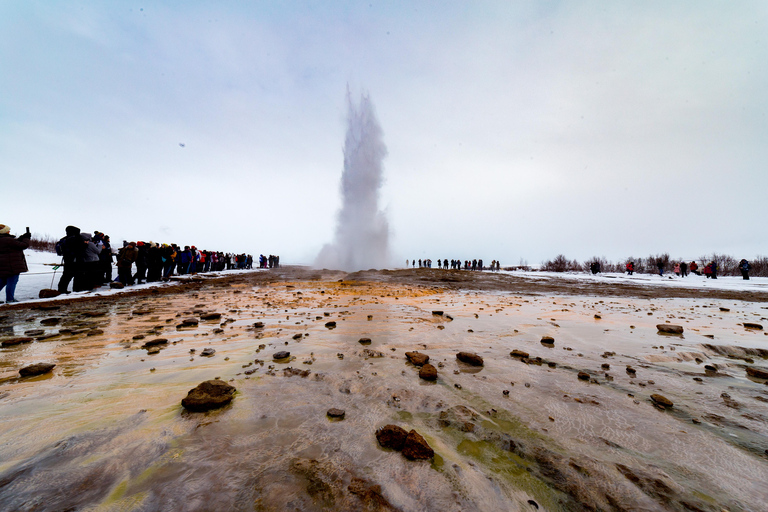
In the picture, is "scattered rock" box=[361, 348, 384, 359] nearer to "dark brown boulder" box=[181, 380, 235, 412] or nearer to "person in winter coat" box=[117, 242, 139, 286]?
"dark brown boulder" box=[181, 380, 235, 412]

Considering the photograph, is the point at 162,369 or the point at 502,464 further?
the point at 162,369

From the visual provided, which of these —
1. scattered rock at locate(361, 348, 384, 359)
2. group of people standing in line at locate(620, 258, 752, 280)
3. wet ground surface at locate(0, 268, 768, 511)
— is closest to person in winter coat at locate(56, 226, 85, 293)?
wet ground surface at locate(0, 268, 768, 511)

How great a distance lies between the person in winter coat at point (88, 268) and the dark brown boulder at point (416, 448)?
1524 cm

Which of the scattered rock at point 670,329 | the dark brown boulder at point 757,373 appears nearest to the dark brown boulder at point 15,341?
the dark brown boulder at point 757,373

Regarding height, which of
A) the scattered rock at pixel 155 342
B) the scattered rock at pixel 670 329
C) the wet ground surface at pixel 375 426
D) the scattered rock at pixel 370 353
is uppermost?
the scattered rock at pixel 670 329

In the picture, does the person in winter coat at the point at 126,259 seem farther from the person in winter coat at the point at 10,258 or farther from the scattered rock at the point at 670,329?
the scattered rock at the point at 670,329

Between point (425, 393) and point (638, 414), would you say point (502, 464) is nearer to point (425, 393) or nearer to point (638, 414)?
point (425, 393)

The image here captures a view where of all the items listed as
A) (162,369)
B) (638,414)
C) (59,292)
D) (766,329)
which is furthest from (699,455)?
(59,292)

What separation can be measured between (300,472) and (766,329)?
11019 millimetres

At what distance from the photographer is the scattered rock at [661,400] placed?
3.03 m

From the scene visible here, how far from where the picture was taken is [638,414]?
2.87 metres

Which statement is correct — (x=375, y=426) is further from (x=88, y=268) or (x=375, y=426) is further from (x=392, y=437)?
(x=88, y=268)

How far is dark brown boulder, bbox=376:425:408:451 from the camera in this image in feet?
7.48

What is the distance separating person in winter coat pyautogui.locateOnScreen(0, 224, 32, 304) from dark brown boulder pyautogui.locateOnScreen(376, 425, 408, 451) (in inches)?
509
